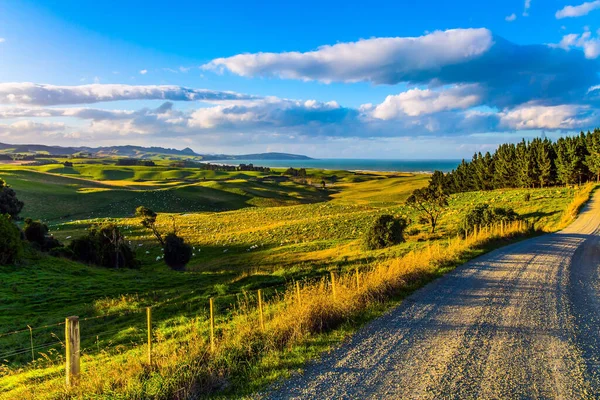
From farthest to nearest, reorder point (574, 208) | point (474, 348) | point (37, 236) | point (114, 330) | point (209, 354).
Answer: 1. point (574, 208)
2. point (37, 236)
3. point (114, 330)
4. point (474, 348)
5. point (209, 354)

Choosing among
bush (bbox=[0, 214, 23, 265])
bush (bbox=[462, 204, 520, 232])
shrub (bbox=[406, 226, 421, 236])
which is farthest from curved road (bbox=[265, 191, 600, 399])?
bush (bbox=[0, 214, 23, 265])

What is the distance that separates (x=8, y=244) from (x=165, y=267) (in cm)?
1298

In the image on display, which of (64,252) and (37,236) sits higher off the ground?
(37,236)

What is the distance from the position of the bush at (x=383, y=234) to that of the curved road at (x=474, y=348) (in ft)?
59.3

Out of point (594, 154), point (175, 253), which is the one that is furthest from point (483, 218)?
point (594, 154)

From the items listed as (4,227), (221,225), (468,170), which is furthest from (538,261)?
(468,170)

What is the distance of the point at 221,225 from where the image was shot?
2387 inches

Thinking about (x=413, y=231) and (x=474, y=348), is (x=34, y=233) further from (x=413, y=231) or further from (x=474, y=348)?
(x=474, y=348)

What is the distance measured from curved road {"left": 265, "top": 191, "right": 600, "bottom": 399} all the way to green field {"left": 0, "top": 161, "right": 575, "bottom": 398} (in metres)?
1.86

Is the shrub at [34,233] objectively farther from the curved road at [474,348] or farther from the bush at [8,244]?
the curved road at [474,348]

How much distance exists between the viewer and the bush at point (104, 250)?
3381 cm

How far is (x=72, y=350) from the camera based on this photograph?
6289 mm

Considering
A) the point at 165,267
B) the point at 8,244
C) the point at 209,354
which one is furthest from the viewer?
the point at 165,267

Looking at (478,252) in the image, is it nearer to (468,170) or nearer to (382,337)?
(382,337)
